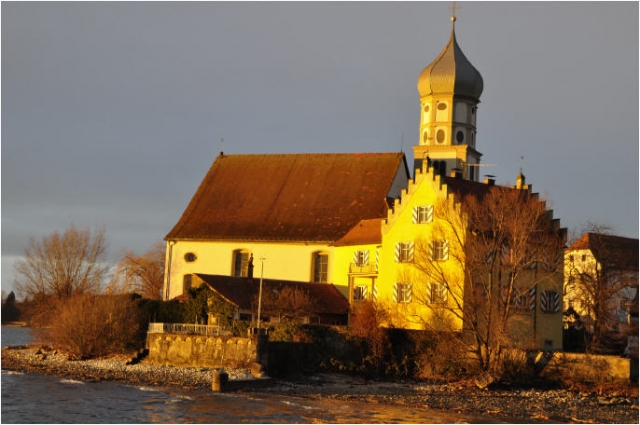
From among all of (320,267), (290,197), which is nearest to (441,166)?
(290,197)

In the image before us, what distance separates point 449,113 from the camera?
7025 centimetres

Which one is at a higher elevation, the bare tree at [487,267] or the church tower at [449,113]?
the church tower at [449,113]

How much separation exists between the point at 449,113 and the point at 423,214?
21.6m

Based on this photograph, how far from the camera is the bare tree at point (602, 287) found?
5059 cm

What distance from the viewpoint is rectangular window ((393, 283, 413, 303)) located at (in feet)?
165

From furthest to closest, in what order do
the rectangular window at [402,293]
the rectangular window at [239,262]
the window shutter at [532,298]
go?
the rectangular window at [239,262] < the rectangular window at [402,293] < the window shutter at [532,298]

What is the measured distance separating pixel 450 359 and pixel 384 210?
50.6ft

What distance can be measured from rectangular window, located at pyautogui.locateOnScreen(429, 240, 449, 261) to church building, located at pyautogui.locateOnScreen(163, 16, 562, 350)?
45 millimetres

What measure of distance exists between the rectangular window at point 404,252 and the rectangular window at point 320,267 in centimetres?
915

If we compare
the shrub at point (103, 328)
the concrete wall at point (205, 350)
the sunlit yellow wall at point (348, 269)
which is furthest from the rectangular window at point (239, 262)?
the concrete wall at point (205, 350)

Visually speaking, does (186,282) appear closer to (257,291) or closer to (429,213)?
(257,291)

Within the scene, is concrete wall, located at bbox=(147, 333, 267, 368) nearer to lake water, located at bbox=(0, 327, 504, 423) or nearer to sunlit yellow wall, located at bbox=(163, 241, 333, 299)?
lake water, located at bbox=(0, 327, 504, 423)

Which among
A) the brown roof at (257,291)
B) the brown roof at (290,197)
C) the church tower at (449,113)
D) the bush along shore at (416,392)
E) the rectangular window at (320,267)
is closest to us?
the bush along shore at (416,392)

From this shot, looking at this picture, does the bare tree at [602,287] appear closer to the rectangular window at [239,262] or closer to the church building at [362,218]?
the church building at [362,218]
